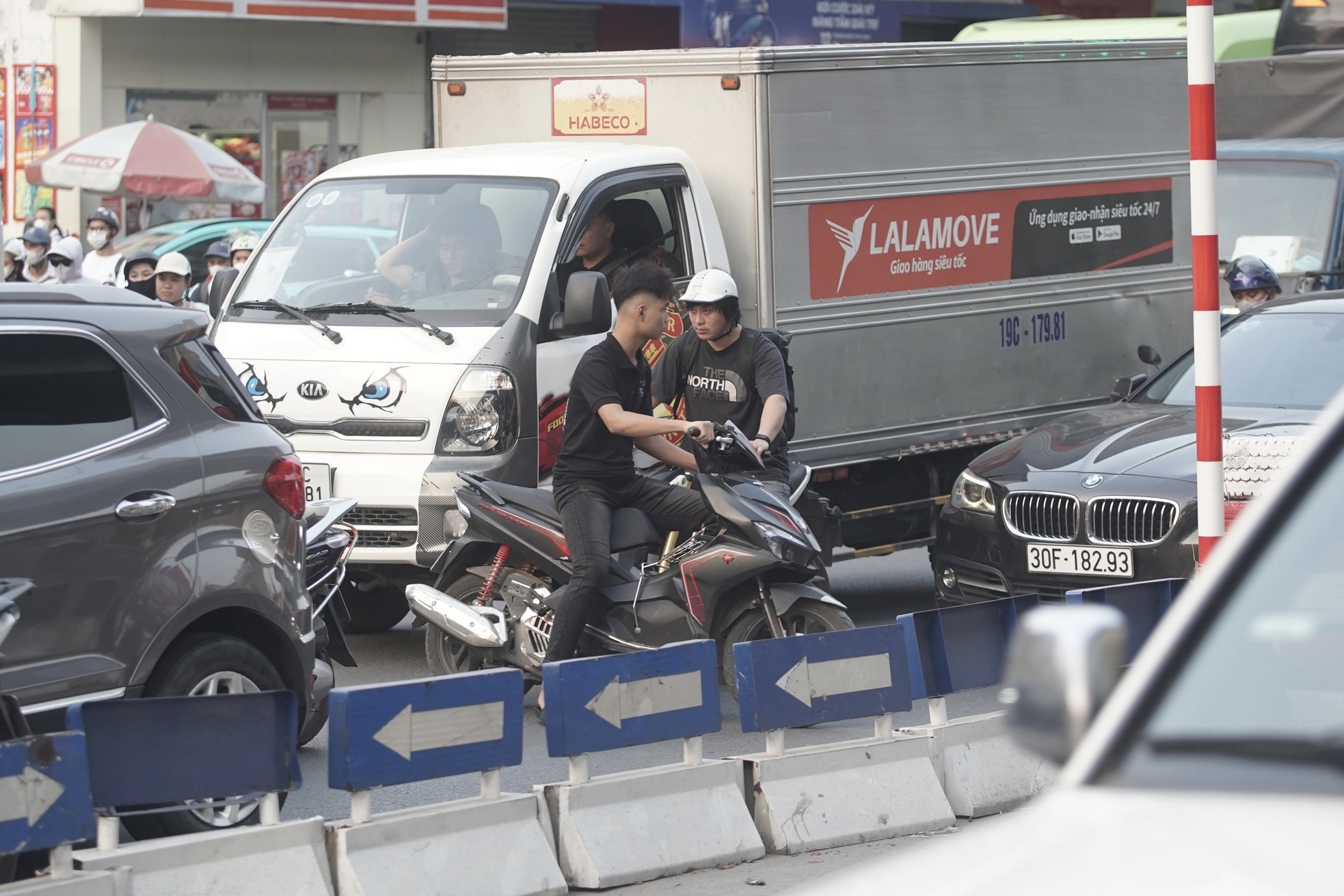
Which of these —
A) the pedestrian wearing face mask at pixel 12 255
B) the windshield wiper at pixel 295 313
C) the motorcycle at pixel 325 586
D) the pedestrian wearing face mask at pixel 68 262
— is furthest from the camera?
the pedestrian wearing face mask at pixel 12 255

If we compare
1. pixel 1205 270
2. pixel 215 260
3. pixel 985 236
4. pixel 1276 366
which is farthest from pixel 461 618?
pixel 215 260

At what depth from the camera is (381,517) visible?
8906mm

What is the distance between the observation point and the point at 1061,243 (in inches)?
456

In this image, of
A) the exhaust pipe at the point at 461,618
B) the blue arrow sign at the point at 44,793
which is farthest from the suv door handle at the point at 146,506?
the exhaust pipe at the point at 461,618

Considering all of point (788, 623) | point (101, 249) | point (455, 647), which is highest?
point (101, 249)

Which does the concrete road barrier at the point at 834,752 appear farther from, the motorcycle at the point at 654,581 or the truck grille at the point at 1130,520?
the truck grille at the point at 1130,520

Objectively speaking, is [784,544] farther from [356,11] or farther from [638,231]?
[356,11]

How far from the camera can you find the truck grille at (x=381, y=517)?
8.83m

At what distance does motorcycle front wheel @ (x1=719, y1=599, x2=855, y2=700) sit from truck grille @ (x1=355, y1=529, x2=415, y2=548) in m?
1.70

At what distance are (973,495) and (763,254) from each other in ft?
5.45

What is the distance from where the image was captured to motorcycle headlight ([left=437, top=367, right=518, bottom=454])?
8.77 meters

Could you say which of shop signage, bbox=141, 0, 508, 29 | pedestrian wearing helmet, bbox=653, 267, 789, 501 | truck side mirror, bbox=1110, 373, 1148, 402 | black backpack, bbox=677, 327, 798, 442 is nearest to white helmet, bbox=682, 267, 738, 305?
pedestrian wearing helmet, bbox=653, 267, 789, 501

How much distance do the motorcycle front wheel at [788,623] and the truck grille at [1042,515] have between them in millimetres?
1567

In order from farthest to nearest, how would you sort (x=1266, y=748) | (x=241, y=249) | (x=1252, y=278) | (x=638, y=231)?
(x=241, y=249), (x=1252, y=278), (x=638, y=231), (x=1266, y=748)
